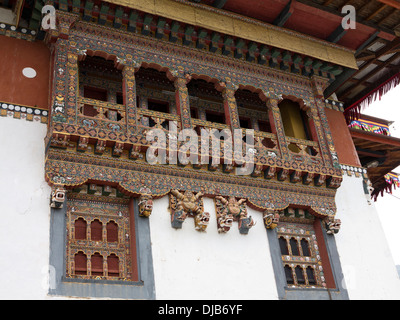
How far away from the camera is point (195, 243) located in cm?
793

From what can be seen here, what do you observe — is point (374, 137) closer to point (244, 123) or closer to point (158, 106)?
point (244, 123)

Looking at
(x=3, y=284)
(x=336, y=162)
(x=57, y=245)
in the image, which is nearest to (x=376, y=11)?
(x=336, y=162)

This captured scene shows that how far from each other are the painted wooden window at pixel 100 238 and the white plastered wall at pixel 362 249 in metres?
3.61

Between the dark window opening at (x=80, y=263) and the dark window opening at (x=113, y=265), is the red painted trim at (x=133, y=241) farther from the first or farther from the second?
the dark window opening at (x=80, y=263)

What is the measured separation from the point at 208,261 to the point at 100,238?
1.53 m

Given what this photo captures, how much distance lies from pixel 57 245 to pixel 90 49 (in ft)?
10.0

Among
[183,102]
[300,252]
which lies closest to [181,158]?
[183,102]

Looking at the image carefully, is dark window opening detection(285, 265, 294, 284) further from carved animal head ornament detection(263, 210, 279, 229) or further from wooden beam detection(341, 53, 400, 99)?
wooden beam detection(341, 53, 400, 99)

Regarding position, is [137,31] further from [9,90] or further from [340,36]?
[340,36]

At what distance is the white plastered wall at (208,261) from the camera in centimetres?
750

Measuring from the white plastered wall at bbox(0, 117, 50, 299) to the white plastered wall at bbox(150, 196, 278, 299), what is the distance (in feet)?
4.91

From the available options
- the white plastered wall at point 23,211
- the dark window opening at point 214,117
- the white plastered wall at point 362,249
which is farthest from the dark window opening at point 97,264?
the white plastered wall at point 362,249

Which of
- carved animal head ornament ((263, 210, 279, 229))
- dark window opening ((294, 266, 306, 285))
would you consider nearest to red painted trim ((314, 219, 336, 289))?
dark window opening ((294, 266, 306, 285))
